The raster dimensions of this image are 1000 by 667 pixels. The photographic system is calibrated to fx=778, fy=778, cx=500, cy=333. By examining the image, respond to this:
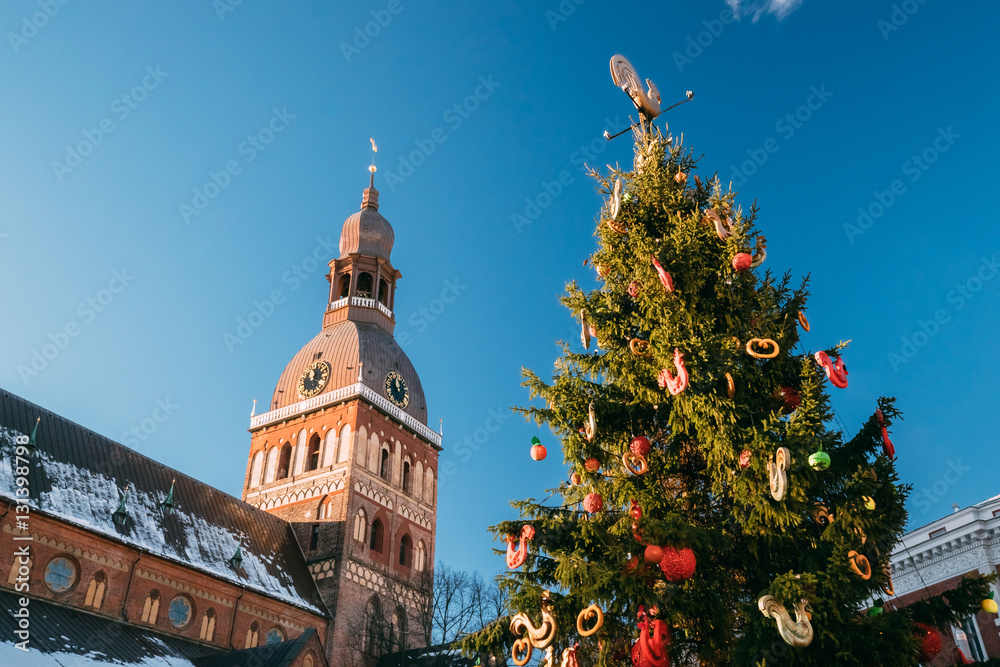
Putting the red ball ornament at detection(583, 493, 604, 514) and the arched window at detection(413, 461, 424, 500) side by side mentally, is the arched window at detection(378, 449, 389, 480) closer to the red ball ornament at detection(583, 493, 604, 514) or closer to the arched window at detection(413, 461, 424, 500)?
the arched window at detection(413, 461, 424, 500)

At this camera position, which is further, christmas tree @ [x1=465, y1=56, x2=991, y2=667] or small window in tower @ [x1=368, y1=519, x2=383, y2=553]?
small window in tower @ [x1=368, y1=519, x2=383, y2=553]

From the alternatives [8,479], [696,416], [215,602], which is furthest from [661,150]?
[215,602]

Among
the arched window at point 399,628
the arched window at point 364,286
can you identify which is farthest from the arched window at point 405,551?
the arched window at point 364,286

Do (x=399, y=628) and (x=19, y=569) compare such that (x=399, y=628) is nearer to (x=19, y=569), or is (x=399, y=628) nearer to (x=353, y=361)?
(x=353, y=361)

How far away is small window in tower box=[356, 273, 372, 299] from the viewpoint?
143 ft

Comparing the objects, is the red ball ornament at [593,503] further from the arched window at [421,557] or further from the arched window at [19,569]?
the arched window at [421,557]

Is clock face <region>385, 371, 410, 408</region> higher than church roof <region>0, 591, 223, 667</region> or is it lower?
higher

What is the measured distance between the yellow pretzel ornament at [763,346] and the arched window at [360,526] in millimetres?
28694

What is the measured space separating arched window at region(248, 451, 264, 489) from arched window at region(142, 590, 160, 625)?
1260 cm

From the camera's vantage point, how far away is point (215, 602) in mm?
28406

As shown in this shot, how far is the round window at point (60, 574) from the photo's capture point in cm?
2350

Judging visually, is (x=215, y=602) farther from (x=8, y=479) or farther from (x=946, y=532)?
(x=946, y=532)

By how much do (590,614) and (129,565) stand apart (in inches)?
852

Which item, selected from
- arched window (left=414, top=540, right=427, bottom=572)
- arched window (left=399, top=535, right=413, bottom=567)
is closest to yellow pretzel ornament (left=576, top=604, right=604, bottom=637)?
arched window (left=399, top=535, right=413, bottom=567)
